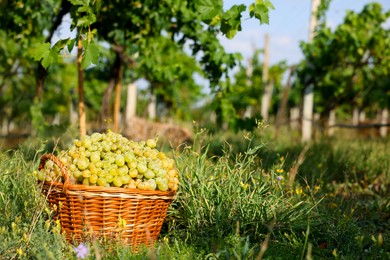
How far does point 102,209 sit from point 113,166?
29cm

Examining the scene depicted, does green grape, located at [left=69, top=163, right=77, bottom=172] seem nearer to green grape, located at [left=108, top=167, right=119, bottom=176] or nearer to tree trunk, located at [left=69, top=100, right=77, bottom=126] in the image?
green grape, located at [left=108, top=167, right=119, bottom=176]

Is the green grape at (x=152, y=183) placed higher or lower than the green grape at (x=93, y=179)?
lower

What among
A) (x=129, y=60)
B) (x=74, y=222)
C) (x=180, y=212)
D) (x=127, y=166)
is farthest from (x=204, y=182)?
(x=129, y=60)

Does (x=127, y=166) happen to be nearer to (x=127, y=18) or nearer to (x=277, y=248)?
(x=277, y=248)

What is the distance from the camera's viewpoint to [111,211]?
2.99m

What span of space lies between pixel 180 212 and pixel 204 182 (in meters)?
0.30

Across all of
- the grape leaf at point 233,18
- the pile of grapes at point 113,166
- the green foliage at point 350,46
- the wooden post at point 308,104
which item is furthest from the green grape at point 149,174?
the green foliage at point 350,46

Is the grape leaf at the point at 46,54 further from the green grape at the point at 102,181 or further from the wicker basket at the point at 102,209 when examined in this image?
the green grape at the point at 102,181

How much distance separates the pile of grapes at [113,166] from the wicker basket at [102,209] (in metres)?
0.09

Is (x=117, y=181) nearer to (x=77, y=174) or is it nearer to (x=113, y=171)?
(x=113, y=171)

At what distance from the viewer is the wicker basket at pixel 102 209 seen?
2.92 m

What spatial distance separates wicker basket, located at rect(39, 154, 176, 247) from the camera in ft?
9.57

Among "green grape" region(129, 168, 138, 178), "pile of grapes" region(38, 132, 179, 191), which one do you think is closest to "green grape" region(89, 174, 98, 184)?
"pile of grapes" region(38, 132, 179, 191)

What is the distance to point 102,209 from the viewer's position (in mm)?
2965
